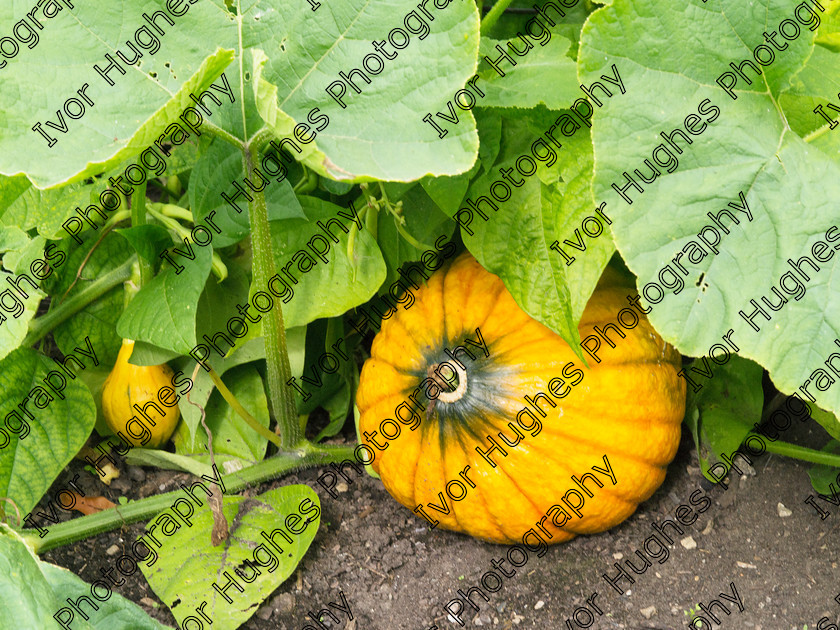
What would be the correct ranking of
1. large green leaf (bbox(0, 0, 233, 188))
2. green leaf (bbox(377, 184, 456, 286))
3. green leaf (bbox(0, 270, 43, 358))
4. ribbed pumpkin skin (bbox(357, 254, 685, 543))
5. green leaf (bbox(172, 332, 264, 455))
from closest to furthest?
large green leaf (bbox(0, 0, 233, 188)), green leaf (bbox(0, 270, 43, 358)), ribbed pumpkin skin (bbox(357, 254, 685, 543)), green leaf (bbox(377, 184, 456, 286)), green leaf (bbox(172, 332, 264, 455))

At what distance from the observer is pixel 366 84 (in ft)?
3.92

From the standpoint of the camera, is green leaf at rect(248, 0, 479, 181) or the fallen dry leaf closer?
green leaf at rect(248, 0, 479, 181)

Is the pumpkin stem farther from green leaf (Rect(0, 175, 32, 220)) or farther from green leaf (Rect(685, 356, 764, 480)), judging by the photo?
green leaf (Rect(0, 175, 32, 220))

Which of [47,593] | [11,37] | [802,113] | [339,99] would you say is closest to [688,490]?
[802,113]

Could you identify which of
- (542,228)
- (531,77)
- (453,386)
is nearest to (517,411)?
(453,386)

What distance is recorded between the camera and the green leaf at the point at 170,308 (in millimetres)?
1418

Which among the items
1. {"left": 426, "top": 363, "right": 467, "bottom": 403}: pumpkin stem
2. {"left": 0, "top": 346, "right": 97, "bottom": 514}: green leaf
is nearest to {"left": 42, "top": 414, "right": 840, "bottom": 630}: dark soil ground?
{"left": 0, "top": 346, "right": 97, "bottom": 514}: green leaf

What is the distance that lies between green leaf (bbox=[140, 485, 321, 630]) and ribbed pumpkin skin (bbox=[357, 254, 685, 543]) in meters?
0.20

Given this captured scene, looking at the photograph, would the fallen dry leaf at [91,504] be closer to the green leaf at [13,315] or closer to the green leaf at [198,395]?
the green leaf at [198,395]

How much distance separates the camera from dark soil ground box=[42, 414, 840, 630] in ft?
4.83

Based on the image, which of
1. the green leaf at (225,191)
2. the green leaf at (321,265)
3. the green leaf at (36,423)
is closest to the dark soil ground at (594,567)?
the green leaf at (36,423)

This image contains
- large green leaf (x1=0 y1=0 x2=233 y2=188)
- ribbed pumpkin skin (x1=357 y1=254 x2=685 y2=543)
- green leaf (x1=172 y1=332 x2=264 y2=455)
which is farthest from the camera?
green leaf (x1=172 y1=332 x2=264 y2=455)

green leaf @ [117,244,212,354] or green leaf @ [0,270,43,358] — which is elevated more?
green leaf @ [0,270,43,358]

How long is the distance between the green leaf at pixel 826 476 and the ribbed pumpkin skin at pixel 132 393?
1.32 metres
